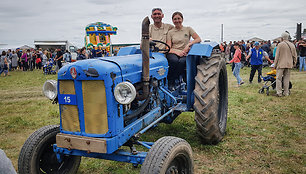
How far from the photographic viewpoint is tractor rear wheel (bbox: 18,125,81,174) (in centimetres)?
291

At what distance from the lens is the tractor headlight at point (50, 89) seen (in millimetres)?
2925

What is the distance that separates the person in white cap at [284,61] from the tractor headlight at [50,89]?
7458mm

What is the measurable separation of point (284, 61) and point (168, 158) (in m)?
7.15

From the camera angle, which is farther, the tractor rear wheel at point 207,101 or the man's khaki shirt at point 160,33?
the man's khaki shirt at point 160,33

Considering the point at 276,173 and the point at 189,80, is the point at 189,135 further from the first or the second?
the point at 276,173

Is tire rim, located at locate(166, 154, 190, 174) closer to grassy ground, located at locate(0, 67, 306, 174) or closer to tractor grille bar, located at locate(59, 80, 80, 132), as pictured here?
grassy ground, located at locate(0, 67, 306, 174)

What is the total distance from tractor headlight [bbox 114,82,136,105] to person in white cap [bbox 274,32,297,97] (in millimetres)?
7112

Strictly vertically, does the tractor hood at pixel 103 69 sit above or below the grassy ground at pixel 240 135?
above

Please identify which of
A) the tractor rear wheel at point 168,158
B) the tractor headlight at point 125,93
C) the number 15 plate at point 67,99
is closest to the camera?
the tractor rear wheel at point 168,158

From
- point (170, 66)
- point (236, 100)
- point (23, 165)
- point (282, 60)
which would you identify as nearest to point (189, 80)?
point (170, 66)

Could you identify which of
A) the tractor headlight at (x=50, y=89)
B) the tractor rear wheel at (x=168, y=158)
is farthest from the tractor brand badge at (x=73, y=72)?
the tractor rear wheel at (x=168, y=158)

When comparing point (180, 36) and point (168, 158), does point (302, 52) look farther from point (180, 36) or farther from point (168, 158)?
point (168, 158)

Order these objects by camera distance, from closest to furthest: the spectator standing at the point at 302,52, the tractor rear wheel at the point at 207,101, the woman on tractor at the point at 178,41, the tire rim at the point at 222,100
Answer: the tractor rear wheel at the point at 207,101
the woman on tractor at the point at 178,41
the tire rim at the point at 222,100
the spectator standing at the point at 302,52

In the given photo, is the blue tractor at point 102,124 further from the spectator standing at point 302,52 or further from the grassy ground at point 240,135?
the spectator standing at point 302,52
